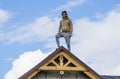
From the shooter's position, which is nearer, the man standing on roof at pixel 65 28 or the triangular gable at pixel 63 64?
the triangular gable at pixel 63 64

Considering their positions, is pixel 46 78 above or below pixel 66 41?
below

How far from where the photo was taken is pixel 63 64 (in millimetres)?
20406

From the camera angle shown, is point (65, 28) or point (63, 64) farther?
point (65, 28)

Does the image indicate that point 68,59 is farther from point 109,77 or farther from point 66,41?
point 109,77

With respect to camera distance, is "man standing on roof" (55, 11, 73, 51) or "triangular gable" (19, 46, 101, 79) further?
"man standing on roof" (55, 11, 73, 51)

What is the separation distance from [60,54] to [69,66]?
30.3 inches

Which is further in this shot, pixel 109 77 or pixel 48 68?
pixel 109 77

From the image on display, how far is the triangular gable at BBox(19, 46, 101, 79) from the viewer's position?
2000cm

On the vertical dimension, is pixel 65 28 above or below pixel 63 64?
above

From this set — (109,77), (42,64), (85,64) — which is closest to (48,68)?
(42,64)

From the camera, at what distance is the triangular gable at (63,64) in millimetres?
20000

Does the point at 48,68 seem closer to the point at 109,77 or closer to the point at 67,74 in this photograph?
the point at 67,74

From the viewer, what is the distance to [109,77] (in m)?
23.4

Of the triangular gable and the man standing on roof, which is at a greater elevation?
the man standing on roof
